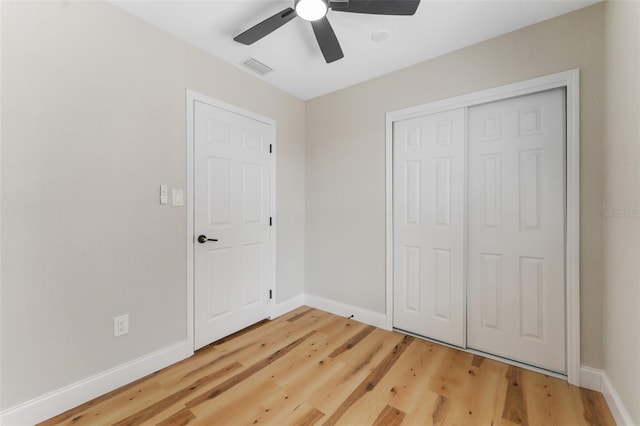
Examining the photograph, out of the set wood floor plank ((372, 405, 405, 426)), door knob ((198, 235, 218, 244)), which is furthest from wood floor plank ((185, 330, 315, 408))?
door knob ((198, 235, 218, 244))

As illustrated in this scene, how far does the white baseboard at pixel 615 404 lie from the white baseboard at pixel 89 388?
9.06ft

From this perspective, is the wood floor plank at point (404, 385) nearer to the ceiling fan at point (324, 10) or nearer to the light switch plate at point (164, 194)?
the light switch plate at point (164, 194)

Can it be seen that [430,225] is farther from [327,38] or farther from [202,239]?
[202,239]

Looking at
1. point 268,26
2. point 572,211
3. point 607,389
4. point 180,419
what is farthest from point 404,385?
point 268,26

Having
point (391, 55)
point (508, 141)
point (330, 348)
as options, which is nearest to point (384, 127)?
point (391, 55)

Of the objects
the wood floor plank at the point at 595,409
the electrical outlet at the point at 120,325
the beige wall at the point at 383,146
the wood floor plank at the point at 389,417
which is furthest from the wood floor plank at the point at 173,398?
the wood floor plank at the point at 595,409

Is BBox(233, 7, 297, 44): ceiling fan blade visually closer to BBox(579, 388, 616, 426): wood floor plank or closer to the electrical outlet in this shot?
Answer: the electrical outlet

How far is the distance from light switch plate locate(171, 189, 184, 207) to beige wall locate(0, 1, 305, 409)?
1.7 inches

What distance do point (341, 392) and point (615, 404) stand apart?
154cm

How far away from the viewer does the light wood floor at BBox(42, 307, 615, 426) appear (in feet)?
5.03

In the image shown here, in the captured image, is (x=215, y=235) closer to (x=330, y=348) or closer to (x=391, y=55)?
(x=330, y=348)

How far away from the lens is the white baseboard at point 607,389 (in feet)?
4.56

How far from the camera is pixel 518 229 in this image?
2.04 m

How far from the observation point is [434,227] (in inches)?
94.7
